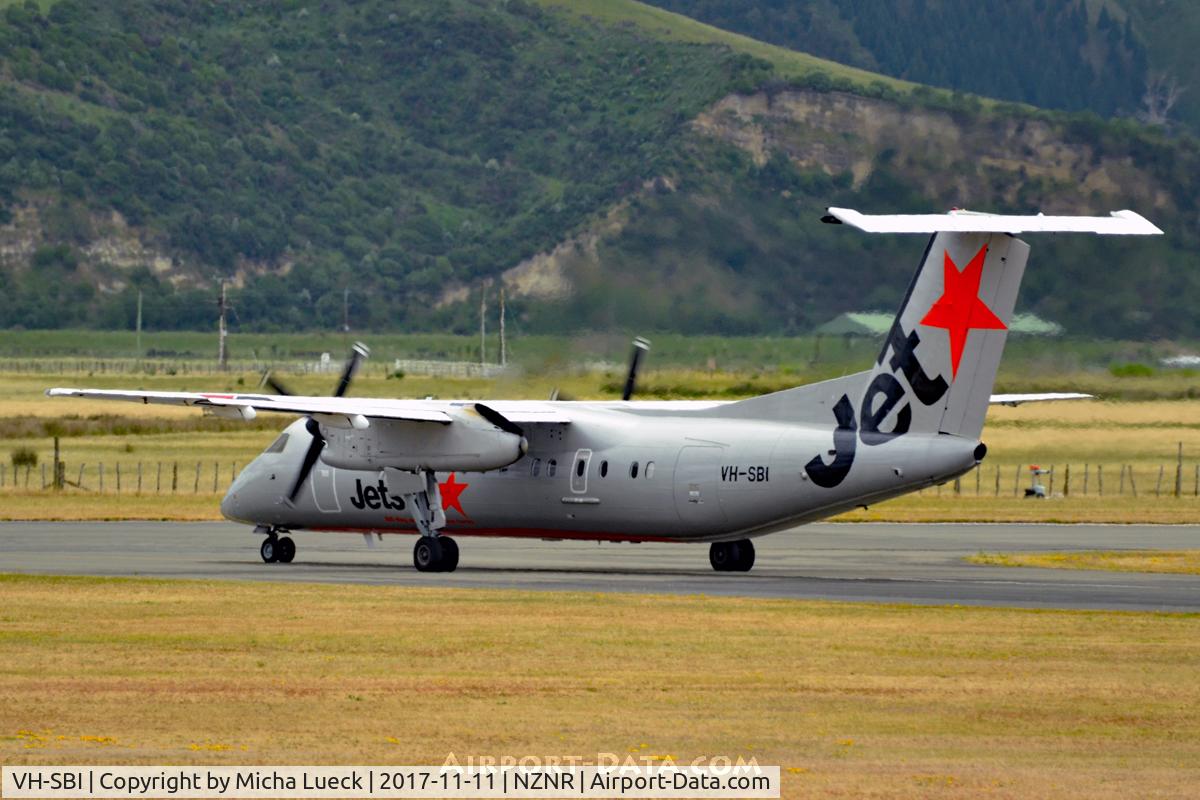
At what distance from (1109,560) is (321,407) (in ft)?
50.7

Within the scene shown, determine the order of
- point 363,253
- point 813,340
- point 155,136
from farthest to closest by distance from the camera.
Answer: point 155,136 → point 363,253 → point 813,340

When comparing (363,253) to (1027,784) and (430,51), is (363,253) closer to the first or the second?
(430,51)

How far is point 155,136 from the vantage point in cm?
17550

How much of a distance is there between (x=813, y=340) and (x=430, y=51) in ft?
478

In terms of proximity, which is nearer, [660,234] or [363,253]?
[660,234]

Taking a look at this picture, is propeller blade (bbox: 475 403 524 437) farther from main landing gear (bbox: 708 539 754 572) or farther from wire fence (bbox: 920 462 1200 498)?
wire fence (bbox: 920 462 1200 498)

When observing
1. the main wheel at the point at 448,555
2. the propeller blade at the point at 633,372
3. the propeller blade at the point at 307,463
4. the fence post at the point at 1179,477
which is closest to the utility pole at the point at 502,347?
the propeller blade at the point at 633,372

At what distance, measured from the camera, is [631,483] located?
36438 millimetres

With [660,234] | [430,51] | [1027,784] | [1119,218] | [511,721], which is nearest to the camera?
[1027,784]

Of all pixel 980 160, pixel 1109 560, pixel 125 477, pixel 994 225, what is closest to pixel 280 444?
pixel 994 225

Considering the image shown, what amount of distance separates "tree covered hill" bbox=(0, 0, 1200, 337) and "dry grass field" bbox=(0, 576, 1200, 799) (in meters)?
23.1

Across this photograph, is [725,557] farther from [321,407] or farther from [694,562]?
[321,407]

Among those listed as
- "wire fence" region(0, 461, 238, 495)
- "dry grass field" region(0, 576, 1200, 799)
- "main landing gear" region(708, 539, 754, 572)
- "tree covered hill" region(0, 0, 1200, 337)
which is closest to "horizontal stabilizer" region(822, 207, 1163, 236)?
"dry grass field" region(0, 576, 1200, 799)

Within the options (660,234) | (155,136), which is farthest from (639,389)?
(155,136)
